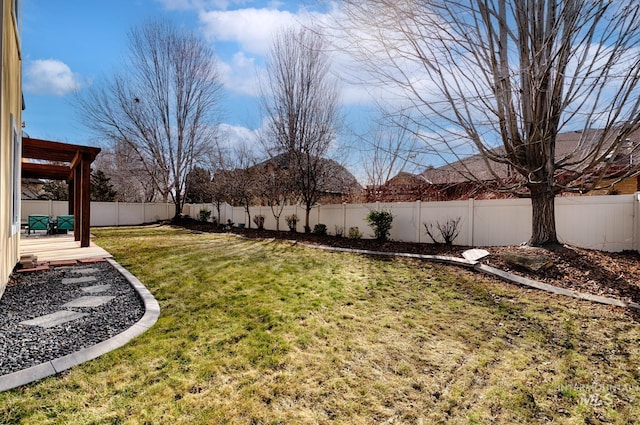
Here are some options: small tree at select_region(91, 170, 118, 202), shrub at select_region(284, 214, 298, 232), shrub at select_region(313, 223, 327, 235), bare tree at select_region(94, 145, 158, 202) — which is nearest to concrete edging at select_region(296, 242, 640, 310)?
shrub at select_region(313, 223, 327, 235)

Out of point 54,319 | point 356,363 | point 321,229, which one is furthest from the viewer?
point 321,229

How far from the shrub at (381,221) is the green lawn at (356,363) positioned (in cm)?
430

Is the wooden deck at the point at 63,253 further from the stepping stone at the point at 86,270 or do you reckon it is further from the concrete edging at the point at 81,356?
the concrete edging at the point at 81,356

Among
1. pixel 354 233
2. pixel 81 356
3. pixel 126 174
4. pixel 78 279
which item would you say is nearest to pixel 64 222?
pixel 78 279

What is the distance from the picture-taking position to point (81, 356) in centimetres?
266

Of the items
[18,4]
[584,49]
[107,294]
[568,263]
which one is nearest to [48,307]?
[107,294]

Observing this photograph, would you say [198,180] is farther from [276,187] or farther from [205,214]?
[276,187]

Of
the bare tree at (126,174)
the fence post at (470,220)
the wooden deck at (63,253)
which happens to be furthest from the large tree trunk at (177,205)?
the fence post at (470,220)

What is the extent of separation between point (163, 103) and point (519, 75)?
2008 cm

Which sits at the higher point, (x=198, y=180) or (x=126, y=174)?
(x=126, y=174)

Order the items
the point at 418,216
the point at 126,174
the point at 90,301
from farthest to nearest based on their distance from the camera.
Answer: the point at 126,174 < the point at 418,216 < the point at 90,301

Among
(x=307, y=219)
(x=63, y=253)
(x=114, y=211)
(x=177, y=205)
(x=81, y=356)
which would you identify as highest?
(x=177, y=205)

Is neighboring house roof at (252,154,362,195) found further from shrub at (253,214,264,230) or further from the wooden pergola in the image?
the wooden pergola

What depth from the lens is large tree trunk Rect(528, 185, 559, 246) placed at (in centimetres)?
590
